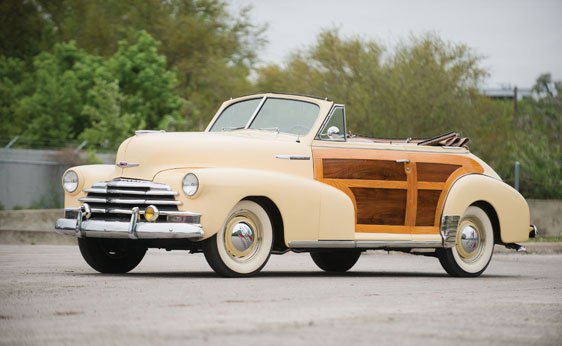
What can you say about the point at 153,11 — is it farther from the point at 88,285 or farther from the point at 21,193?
the point at 88,285

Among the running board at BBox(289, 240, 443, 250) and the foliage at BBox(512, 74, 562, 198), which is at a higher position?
the foliage at BBox(512, 74, 562, 198)

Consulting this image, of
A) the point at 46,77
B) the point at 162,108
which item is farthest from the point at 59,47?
the point at 162,108

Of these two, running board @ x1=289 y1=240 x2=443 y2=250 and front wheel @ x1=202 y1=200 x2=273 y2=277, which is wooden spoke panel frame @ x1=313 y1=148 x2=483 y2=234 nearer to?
running board @ x1=289 y1=240 x2=443 y2=250

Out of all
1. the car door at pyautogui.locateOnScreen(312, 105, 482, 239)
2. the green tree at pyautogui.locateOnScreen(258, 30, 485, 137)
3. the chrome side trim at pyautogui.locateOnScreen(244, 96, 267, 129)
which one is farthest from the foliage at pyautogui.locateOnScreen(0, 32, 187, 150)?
the car door at pyautogui.locateOnScreen(312, 105, 482, 239)

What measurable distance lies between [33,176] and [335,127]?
19.4 metres

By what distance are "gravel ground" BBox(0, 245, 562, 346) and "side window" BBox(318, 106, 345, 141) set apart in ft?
5.20

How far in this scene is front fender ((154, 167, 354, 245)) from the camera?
474 inches

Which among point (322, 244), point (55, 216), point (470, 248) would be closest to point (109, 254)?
point (322, 244)

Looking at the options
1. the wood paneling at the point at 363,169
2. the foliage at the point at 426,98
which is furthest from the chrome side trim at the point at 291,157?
the foliage at the point at 426,98

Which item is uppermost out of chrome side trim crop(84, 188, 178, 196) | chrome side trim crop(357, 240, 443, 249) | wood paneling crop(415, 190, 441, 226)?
chrome side trim crop(84, 188, 178, 196)

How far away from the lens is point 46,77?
42969 mm

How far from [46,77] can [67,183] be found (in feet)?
100

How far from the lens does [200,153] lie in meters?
12.7

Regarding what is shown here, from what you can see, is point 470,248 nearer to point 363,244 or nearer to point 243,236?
point 363,244
